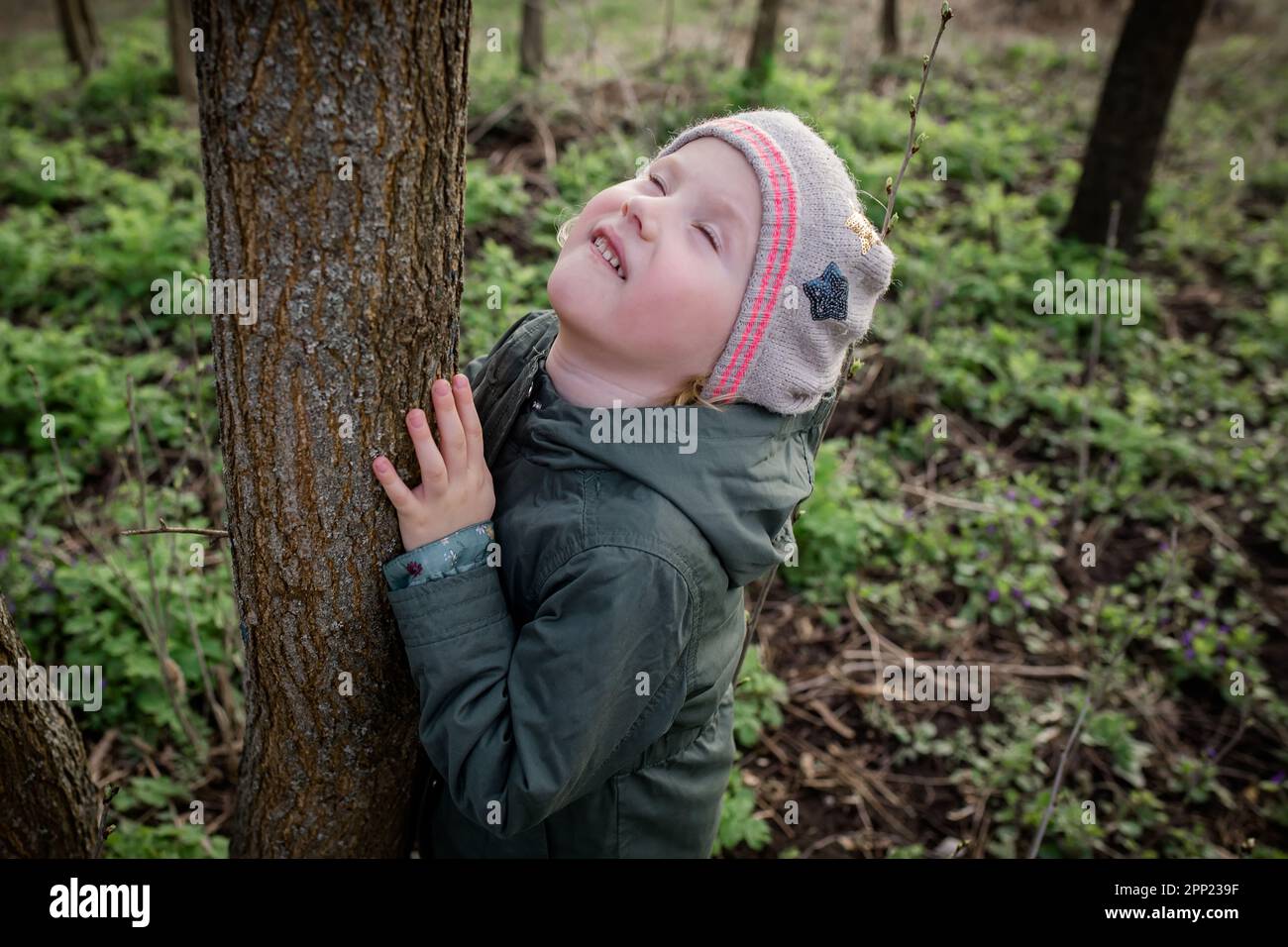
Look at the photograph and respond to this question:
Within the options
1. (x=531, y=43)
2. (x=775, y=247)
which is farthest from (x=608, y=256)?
(x=531, y=43)

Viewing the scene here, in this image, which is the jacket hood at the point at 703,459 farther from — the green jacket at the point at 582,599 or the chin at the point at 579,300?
the chin at the point at 579,300

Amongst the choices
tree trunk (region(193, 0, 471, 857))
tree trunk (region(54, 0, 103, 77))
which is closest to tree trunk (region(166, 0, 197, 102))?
tree trunk (region(54, 0, 103, 77))

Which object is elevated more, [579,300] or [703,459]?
[579,300]

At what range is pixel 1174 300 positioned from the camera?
573 cm

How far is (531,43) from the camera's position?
709cm

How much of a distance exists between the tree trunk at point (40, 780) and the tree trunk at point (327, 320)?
1.28 feet

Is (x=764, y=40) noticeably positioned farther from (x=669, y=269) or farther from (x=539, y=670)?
(x=539, y=670)

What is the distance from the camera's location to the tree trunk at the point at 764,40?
679 centimetres

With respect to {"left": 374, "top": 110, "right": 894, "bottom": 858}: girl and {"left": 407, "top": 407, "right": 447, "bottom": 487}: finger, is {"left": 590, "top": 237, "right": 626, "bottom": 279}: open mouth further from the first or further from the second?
{"left": 407, "top": 407, "right": 447, "bottom": 487}: finger

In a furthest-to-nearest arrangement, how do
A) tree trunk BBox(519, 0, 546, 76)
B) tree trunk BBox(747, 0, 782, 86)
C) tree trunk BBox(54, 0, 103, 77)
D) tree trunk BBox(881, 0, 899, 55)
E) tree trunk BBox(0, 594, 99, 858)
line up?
1. tree trunk BBox(881, 0, 899, 55)
2. tree trunk BBox(54, 0, 103, 77)
3. tree trunk BBox(519, 0, 546, 76)
4. tree trunk BBox(747, 0, 782, 86)
5. tree trunk BBox(0, 594, 99, 858)

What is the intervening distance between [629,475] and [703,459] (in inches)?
5.5

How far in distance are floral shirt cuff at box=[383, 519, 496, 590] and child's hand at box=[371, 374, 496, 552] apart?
0.02 m

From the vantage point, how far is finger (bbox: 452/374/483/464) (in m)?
1.60
